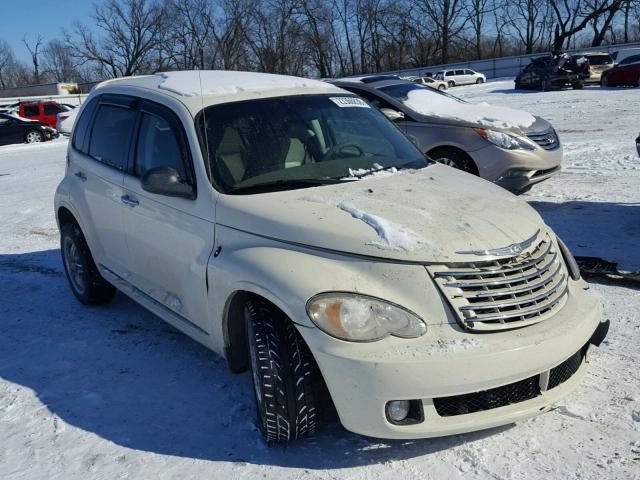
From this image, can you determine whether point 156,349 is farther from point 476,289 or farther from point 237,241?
point 476,289

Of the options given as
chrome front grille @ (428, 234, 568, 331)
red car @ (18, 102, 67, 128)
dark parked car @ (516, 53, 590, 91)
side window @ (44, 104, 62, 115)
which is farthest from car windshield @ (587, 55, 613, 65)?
chrome front grille @ (428, 234, 568, 331)

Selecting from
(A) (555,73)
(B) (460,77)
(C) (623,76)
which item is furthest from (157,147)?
(B) (460,77)

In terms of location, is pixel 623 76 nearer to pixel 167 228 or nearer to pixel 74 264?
pixel 74 264

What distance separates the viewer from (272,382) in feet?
9.71

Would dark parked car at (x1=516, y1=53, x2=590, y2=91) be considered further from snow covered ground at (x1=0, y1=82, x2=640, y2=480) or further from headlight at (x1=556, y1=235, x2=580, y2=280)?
headlight at (x1=556, y1=235, x2=580, y2=280)

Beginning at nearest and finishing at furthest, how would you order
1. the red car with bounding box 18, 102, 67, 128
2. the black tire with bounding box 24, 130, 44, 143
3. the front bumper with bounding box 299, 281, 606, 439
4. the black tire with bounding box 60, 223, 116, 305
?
the front bumper with bounding box 299, 281, 606, 439, the black tire with bounding box 60, 223, 116, 305, the black tire with bounding box 24, 130, 44, 143, the red car with bounding box 18, 102, 67, 128

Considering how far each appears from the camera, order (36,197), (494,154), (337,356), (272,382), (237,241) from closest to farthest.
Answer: (337,356)
(272,382)
(237,241)
(494,154)
(36,197)

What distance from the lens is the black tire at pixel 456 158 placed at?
777cm

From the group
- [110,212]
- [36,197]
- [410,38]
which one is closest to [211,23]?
[410,38]

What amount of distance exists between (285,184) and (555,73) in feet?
91.8

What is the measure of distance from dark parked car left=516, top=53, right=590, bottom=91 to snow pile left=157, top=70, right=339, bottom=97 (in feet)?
87.2

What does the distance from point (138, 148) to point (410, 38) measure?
7506 cm

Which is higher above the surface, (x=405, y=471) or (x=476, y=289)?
(x=476, y=289)

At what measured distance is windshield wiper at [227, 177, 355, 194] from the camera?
3514mm
